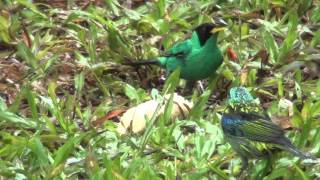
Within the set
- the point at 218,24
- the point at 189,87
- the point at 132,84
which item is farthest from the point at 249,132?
the point at 218,24

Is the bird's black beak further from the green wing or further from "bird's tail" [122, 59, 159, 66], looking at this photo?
"bird's tail" [122, 59, 159, 66]

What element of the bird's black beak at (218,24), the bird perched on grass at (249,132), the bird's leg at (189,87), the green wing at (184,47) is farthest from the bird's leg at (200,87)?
the bird perched on grass at (249,132)

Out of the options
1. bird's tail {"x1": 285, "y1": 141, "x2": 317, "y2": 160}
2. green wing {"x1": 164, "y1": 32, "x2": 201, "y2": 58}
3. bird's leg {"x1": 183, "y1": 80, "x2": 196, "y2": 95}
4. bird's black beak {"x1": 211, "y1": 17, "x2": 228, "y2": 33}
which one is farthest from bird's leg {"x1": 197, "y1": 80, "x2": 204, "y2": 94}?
bird's tail {"x1": 285, "y1": 141, "x2": 317, "y2": 160}

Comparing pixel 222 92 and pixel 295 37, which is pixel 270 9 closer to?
pixel 295 37

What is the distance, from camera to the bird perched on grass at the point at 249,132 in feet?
15.4

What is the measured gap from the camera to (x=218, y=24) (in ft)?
21.4

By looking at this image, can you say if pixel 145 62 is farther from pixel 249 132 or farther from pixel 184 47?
pixel 249 132

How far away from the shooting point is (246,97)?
495 centimetres

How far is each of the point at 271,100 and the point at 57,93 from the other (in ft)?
4.06

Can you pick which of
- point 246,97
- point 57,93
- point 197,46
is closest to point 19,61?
point 57,93

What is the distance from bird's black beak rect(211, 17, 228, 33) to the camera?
6230 mm

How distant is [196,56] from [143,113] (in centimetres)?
79

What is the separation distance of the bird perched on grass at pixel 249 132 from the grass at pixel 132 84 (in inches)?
5.6

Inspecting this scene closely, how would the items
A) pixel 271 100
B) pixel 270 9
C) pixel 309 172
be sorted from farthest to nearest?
pixel 270 9 < pixel 271 100 < pixel 309 172
